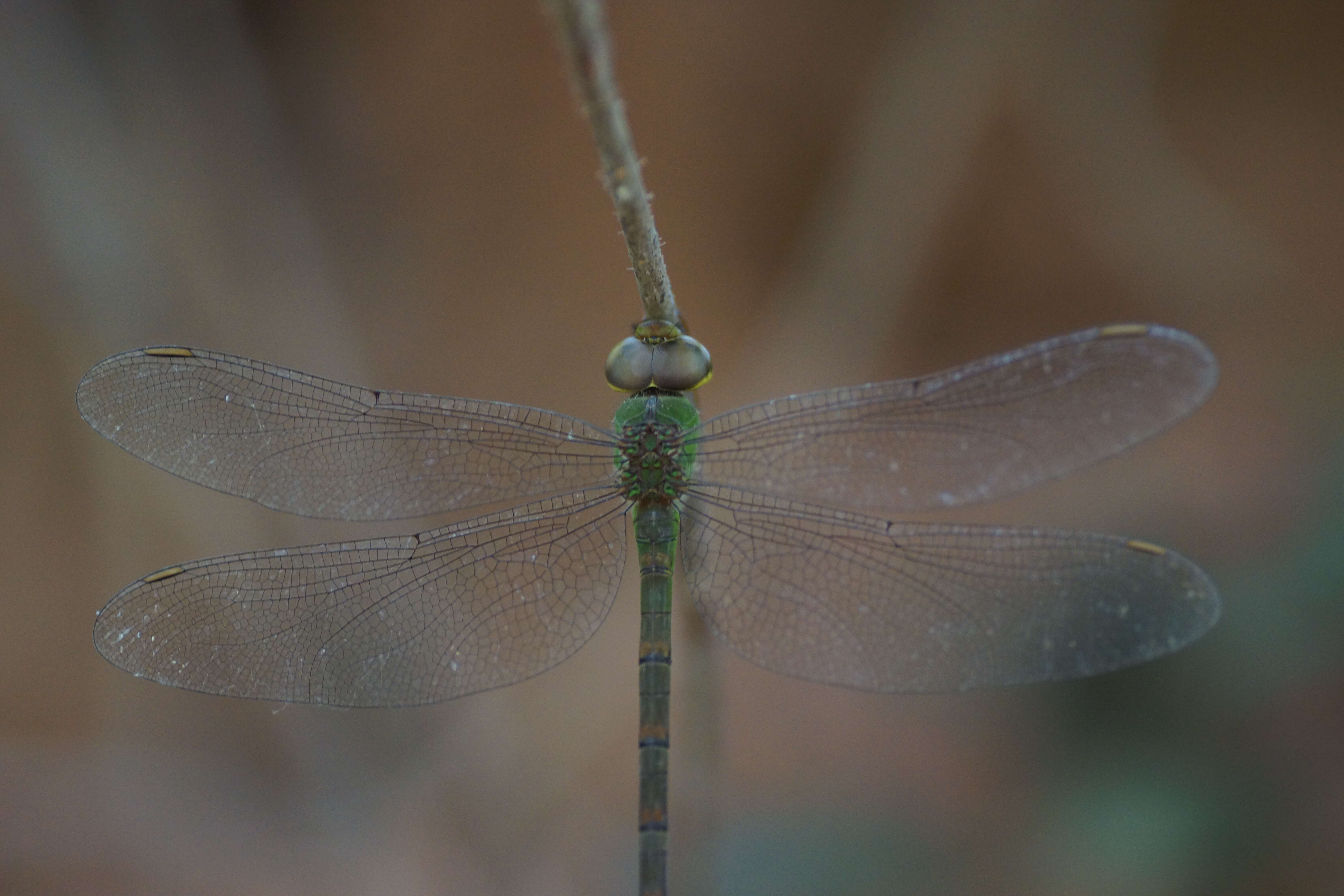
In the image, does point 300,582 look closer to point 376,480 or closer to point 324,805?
point 376,480

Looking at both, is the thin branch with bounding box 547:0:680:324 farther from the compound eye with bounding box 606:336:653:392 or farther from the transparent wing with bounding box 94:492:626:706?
the transparent wing with bounding box 94:492:626:706

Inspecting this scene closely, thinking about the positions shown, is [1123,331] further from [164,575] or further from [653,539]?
[164,575]

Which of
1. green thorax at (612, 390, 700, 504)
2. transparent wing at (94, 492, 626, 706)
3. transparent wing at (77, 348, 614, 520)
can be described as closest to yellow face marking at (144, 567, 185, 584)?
transparent wing at (94, 492, 626, 706)

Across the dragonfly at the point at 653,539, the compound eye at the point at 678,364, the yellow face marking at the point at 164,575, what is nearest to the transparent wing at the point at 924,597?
the dragonfly at the point at 653,539

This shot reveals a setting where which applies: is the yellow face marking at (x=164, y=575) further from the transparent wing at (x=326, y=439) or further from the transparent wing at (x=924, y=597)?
the transparent wing at (x=924, y=597)

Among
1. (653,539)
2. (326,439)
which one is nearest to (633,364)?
(653,539)

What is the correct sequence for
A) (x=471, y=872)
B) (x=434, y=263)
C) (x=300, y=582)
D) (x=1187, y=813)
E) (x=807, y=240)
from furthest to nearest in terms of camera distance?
(x=434, y=263)
(x=807, y=240)
(x=471, y=872)
(x=1187, y=813)
(x=300, y=582)

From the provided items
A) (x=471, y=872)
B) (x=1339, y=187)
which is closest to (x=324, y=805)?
(x=471, y=872)
